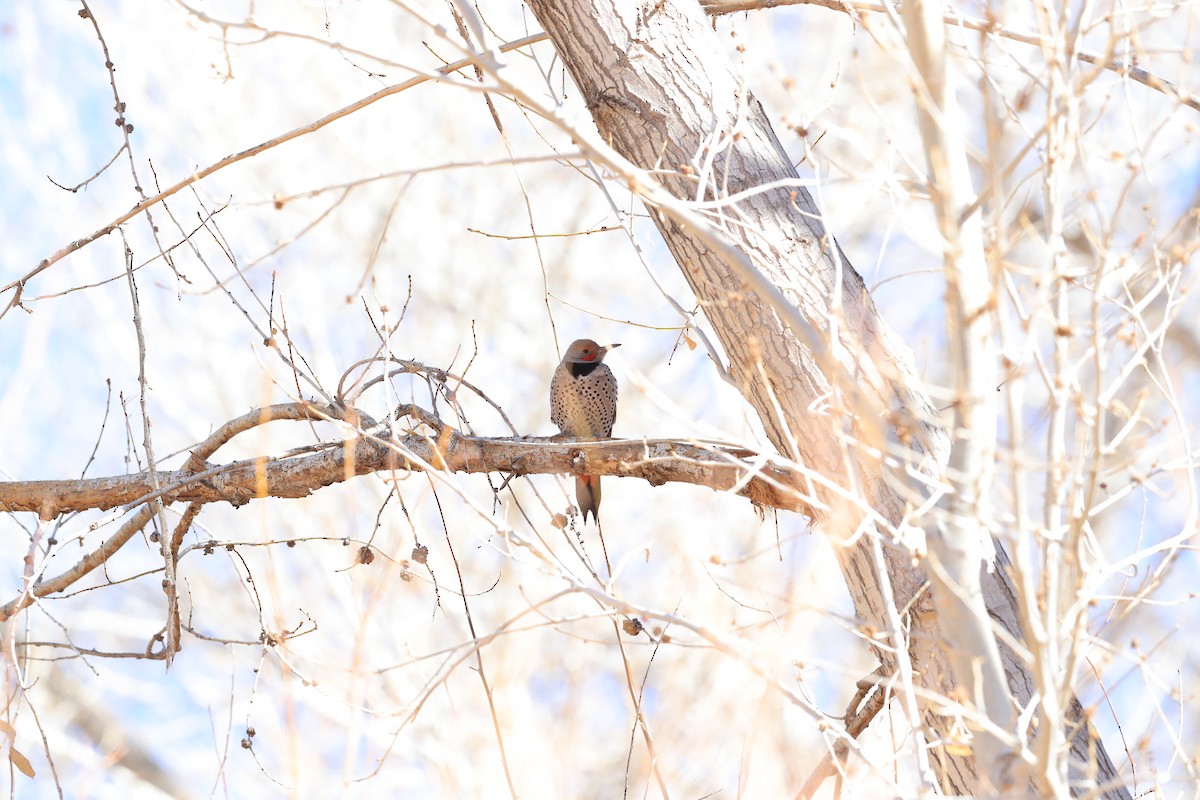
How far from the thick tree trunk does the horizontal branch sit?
424 mm

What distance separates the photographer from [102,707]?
1172 cm

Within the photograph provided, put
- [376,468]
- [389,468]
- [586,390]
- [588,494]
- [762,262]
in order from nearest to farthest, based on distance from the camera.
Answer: [762,262], [389,468], [376,468], [588,494], [586,390]

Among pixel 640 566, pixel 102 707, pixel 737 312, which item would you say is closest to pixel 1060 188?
pixel 737 312

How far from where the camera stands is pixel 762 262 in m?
3.31

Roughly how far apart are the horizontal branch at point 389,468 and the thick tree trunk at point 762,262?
424 millimetres

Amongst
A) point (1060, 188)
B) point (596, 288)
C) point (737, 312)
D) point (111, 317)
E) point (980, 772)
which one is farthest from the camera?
point (596, 288)

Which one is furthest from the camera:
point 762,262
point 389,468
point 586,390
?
point 586,390

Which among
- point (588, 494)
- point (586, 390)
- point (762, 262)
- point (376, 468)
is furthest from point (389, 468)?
point (586, 390)

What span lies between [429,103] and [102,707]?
6.98 m

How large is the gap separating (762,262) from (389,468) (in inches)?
54.9

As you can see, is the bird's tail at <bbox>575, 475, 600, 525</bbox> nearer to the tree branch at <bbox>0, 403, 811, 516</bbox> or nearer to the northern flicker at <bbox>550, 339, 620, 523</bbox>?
the northern flicker at <bbox>550, 339, 620, 523</bbox>

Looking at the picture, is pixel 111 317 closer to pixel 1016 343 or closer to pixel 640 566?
pixel 640 566

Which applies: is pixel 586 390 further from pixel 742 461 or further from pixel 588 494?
pixel 742 461

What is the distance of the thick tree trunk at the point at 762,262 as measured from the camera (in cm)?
316
